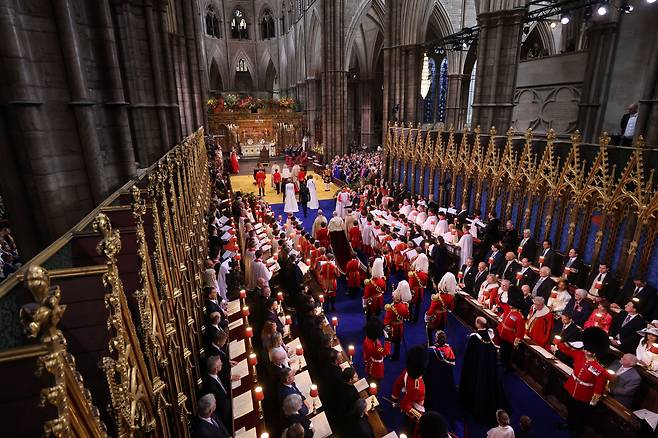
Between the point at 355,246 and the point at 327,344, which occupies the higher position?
the point at 327,344

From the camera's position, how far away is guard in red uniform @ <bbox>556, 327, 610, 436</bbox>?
19.5ft

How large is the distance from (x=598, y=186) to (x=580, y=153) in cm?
119

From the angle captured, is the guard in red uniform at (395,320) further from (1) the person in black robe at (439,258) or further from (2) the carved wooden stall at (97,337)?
(2) the carved wooden stall at (97,337)

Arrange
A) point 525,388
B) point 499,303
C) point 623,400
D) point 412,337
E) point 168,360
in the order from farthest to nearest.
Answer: point 412,337 < point 499,303 < point 525,388 < point 623,400 < point 168,360

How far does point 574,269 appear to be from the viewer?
32.7ft

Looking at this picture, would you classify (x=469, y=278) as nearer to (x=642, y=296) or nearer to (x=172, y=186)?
(x=642, y=296)

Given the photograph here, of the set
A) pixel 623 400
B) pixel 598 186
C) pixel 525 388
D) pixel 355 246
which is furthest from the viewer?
pixel 355 246

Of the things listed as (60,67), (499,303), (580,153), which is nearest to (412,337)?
(499,303)

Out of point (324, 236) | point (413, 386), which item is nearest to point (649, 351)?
point (413, 386)

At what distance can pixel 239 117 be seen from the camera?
1561 inches

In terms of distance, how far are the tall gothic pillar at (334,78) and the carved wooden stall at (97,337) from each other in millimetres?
28662

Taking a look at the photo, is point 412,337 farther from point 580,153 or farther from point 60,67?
point 60,67

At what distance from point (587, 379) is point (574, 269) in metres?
4.80

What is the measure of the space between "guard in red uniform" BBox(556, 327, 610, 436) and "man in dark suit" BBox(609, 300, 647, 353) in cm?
152
